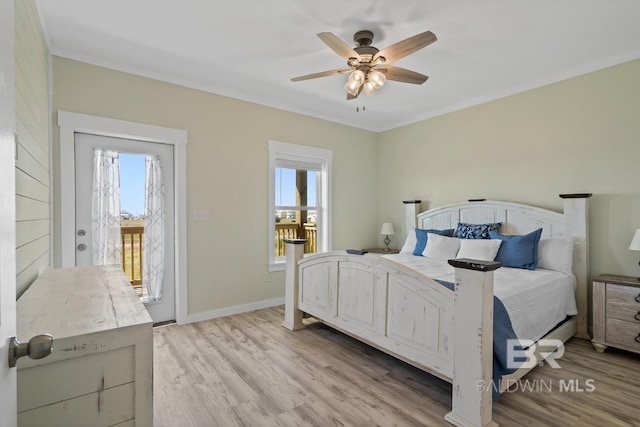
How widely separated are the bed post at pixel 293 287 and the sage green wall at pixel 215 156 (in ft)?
2.60

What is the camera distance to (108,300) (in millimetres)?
1365

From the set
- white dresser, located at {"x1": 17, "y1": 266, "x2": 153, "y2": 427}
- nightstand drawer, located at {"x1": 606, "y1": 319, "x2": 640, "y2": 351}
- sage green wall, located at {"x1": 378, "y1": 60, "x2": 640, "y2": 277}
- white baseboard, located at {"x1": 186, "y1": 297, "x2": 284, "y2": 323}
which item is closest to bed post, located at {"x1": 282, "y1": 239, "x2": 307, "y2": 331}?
white baseboard, located at {"x1": 186, "y1": 297, "x2": 284, "y2": 323}

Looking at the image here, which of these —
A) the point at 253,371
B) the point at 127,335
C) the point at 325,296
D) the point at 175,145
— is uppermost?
the point at 175,145

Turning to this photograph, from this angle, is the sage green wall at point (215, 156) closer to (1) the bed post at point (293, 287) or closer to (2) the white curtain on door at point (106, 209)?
(2) the white curtain on door at point (106, 209)

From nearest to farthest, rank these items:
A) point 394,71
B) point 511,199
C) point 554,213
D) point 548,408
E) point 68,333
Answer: point 68,333 < point 548,408 < point 394,71 < point 554,213 < point 511,199

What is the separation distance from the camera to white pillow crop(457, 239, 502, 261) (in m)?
3.21

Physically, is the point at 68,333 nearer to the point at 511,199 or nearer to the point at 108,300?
the point at 108,300

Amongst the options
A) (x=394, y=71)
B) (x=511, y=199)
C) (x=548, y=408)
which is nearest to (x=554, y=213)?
(x=511, y=199)

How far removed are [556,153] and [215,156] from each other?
372 centimetres

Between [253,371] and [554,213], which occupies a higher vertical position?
[554,213]

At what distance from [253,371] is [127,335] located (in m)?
1.62

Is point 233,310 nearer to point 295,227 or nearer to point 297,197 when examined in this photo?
point 295,227

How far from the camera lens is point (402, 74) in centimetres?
264

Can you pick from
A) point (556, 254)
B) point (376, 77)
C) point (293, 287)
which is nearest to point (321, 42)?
point (376, 77)
